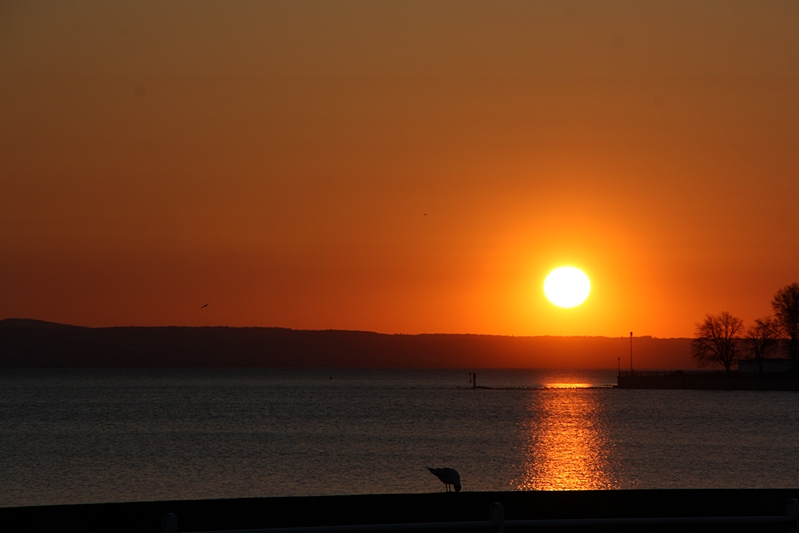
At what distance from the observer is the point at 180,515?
1434 centimetres

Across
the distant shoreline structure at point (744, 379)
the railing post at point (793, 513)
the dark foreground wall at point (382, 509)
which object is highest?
the railing post at point (793, 513)

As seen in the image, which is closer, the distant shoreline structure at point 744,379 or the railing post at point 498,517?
the railing post at point 498,517

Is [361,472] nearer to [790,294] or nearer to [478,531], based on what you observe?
[478,531]

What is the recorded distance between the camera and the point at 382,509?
15.1 meters

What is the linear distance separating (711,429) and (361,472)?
46.6m

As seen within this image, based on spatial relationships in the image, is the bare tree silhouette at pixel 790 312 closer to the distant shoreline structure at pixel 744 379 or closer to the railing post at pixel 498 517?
the distant shoreline structure at pixel 744 379

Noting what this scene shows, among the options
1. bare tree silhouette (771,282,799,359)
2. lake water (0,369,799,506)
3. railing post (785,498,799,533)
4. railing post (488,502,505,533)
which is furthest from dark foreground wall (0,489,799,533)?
bare tree silhouette (771,282,799,359)

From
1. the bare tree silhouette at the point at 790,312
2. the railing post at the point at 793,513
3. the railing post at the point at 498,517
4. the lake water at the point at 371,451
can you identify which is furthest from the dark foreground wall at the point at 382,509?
the bare tree silhouette at the point at 790,312

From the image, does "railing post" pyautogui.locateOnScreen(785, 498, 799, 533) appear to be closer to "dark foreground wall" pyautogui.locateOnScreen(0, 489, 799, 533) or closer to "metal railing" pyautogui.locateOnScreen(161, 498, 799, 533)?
"metal railing" pyautogui.locateOnScreen(161, 498, 799, 533)

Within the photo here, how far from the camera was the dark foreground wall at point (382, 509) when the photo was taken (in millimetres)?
13964

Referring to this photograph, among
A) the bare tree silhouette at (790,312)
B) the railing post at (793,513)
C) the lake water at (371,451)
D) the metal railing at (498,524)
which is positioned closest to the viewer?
the metal railing at (498,524)

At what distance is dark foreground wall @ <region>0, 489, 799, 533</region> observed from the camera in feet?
45.8

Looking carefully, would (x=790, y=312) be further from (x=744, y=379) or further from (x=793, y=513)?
(x=793, y=513)

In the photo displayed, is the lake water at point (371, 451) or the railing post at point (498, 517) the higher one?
the railing post at point (498, 517)
